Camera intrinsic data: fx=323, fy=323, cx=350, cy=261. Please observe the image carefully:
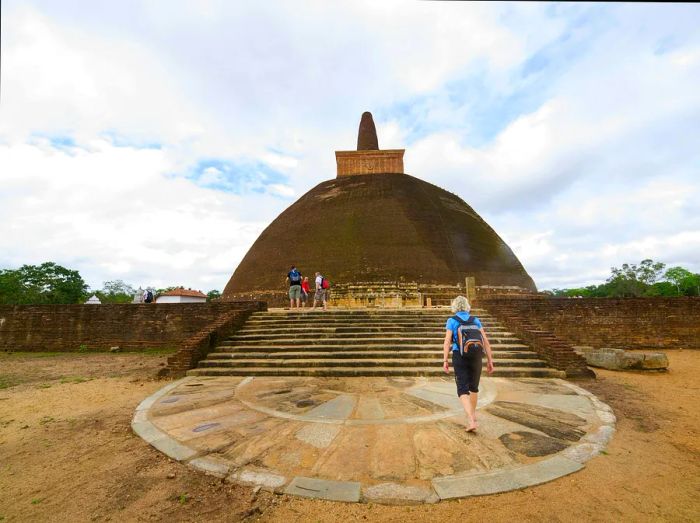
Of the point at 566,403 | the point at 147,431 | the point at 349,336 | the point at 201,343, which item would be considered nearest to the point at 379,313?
the point at 349,336

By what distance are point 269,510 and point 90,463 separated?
1.91 metres

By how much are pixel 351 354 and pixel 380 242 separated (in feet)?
40.8

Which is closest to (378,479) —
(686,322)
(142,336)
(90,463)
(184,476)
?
(184,476)

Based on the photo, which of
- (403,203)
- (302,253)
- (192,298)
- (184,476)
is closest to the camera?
(184,476)

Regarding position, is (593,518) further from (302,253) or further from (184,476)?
(302,253)

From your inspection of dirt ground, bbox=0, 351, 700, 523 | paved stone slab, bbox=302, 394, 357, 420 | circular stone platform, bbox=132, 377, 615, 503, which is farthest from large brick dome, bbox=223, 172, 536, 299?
dirt ground, bbox=0, 351, 700, 523

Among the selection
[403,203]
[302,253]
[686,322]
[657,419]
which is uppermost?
[403,203]

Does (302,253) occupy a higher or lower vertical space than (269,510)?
higher

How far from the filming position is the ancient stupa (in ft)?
57.8

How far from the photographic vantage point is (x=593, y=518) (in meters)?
2.07

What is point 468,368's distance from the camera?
3.19 m

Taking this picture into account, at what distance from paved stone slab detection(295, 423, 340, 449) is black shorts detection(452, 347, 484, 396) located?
1.33 m

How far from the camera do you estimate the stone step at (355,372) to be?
5535 mm

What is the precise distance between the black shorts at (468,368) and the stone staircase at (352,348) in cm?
245
